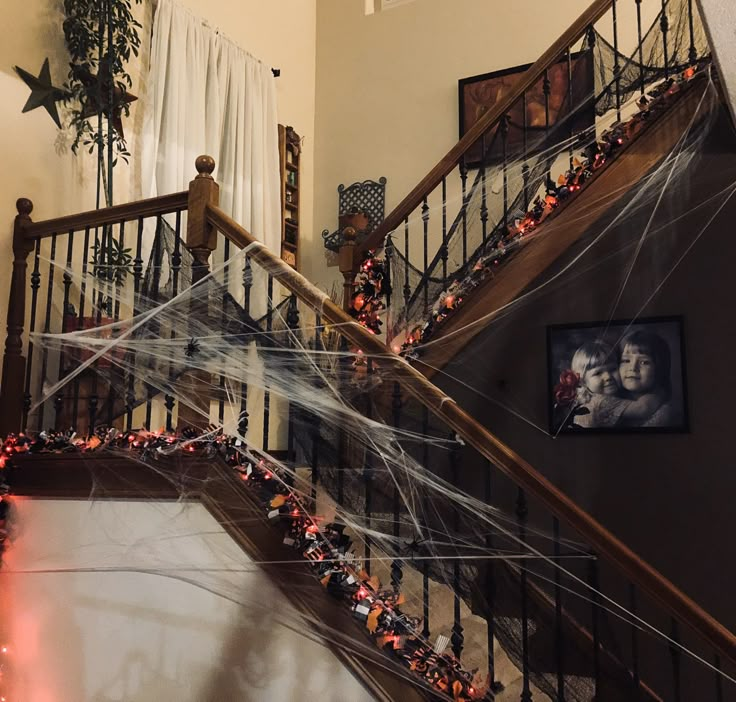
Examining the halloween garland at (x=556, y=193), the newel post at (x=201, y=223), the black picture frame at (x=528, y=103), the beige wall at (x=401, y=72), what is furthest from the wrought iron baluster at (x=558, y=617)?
the beige wall at (x=401, y=72)

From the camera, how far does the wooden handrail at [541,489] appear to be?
2.15 m

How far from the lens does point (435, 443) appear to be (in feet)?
8.23

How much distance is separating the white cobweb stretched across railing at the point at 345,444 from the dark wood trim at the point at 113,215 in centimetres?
39

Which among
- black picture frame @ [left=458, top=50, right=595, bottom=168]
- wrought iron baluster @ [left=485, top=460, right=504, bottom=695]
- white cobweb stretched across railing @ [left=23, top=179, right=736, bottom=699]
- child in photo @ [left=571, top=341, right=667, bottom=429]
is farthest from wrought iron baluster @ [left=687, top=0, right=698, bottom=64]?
wrought iron baluster @ [left=485, top=460, right=504, bottom=695]

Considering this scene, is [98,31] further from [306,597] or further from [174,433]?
[306,597]

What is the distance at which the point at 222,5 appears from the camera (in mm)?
5070

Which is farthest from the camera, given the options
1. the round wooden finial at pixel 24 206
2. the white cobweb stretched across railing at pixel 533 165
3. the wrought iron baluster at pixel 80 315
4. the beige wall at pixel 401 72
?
the beige wall at pixel 401 72

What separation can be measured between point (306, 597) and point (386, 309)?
190cm

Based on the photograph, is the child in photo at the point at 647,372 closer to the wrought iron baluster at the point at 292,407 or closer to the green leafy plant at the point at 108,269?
the wrought iron baluster at the point at 292,407

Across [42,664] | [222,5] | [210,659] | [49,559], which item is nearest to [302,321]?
[210,659]

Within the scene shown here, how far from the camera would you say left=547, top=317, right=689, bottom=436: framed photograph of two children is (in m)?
3.98

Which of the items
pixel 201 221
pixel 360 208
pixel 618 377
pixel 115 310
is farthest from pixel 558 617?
pixel 360 208

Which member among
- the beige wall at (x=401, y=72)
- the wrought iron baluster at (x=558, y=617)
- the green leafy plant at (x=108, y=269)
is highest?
the beige wall at (x=401, y=72)

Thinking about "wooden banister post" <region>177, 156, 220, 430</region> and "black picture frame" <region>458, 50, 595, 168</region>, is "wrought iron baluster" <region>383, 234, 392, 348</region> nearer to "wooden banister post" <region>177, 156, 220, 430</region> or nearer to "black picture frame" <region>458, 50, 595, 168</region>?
"black picture frame" <region>458, 50, 595, 168</region>
